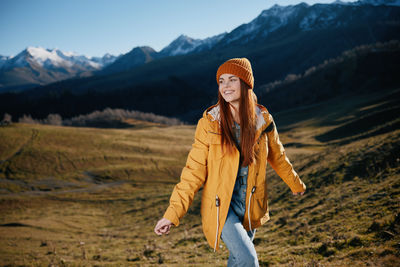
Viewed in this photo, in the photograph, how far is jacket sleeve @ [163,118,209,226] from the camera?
3.71 m

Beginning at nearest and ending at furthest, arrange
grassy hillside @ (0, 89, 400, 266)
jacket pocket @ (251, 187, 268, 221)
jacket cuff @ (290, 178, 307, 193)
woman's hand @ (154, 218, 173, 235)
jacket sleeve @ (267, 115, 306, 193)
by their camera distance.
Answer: woman's hand @ (154, 218, 173, 235) → jacket pocket @ (251, 187, 268, 221) → jacket sleeve @ (267, 115, 306, 193) → jacket cuff @ (290, 178, 307, 193) → grassy hillside @ (0, 89, 400, 266)

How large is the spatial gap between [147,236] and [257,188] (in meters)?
14.4

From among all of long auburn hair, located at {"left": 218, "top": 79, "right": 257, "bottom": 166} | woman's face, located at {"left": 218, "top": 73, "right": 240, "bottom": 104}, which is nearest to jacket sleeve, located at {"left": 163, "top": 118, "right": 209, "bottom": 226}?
long auburn hair, located at {"left": 218, "top": 79, "right": 257, "bottom": 166}

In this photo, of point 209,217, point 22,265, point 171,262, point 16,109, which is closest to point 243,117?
point 209,217

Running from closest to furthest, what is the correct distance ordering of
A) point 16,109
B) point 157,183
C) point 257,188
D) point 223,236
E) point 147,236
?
point 223,236
point 257,188
point 147,236
point 157,183
point 16,109

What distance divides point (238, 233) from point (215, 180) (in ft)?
2.60

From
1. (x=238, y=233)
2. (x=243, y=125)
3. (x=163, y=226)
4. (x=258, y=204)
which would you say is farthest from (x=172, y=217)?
(x=243, y=125)

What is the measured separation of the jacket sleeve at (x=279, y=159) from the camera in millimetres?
4242

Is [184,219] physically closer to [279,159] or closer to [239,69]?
[279,159]

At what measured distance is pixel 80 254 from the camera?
39.5 feet

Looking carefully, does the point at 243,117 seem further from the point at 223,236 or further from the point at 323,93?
the point at 323,93

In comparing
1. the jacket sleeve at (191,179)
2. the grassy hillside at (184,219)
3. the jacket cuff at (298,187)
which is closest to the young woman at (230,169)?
the jacket sleeve at (191,179)

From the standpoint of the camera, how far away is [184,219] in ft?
60.3

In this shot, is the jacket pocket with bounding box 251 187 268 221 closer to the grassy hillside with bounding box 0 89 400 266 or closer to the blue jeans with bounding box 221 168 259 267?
the blue jeans with bounding box 221 168 259 267
